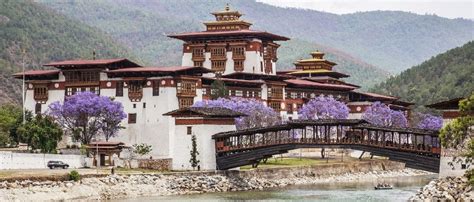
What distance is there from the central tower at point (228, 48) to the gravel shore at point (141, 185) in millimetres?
38355

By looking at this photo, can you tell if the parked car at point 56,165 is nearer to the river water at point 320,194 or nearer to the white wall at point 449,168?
the river water at point 320,194

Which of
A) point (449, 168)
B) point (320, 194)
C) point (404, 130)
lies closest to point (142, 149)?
point (320, 194)

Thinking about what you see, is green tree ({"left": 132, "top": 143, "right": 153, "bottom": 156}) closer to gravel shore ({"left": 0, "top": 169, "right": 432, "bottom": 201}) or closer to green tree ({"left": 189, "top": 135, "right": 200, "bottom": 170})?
green tree ({"left": 189, "top": 135, "right": 200, "bottom": 170})

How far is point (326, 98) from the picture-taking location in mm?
152375

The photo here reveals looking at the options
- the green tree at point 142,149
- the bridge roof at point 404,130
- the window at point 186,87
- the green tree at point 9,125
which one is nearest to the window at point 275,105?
the window at point 186,87

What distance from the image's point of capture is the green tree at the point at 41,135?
351 feet

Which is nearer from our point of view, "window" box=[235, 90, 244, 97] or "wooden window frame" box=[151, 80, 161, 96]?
"wooden window frame" box=[151, 80, 161, 96]

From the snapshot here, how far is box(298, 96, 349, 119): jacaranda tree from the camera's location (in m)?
146

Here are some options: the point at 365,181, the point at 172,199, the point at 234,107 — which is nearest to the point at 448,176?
the point at 172,199

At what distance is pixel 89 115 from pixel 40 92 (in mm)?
10327

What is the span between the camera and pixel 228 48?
509 feet

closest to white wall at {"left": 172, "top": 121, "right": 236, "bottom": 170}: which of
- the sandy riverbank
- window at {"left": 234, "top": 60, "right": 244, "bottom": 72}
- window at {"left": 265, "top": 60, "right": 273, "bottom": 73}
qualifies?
the sandy riverbank

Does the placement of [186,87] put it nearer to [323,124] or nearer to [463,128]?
[323,124]

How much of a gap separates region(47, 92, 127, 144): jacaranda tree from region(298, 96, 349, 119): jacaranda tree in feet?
99.3
